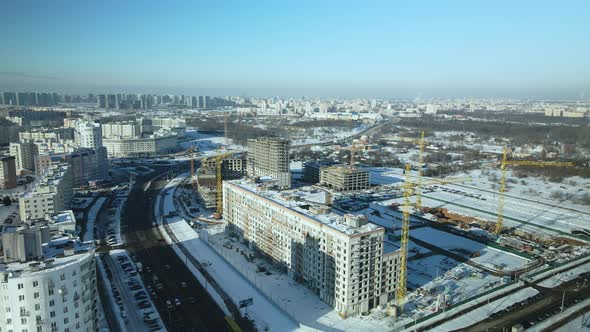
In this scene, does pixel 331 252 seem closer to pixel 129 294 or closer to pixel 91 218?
pixel 129 294

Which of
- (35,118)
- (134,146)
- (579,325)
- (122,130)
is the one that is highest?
(35,118)

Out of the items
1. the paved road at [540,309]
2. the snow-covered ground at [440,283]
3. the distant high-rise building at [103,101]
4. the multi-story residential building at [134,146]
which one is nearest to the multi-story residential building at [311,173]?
the snow-covered ground at [440,283]

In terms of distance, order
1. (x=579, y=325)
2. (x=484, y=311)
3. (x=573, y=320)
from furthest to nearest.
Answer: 1. (x=484, y=311)
2. (x=573, y=320)
3. (x=579, y=325)

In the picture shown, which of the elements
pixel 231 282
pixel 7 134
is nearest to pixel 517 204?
pixel 231 282

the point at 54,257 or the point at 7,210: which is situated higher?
the point at 54,257

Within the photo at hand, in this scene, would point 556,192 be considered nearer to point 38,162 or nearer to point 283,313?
point 283,313
